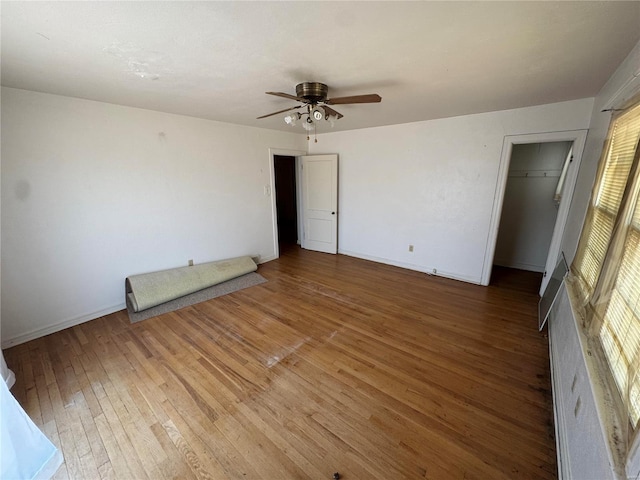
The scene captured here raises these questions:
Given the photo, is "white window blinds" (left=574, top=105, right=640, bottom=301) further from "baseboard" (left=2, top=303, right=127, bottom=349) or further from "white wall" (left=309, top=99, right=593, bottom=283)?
"baseboard" (left=2, top=303, right=127, bottom=349)

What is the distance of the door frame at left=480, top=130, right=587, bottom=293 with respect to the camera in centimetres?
277

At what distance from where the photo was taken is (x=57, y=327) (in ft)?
8.66

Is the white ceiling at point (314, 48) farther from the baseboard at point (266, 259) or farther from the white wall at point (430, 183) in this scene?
the baseboard at point (266, 259)

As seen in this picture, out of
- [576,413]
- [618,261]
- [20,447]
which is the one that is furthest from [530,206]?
[20,447]

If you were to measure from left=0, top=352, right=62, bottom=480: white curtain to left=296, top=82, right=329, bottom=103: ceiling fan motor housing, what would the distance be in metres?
2.49

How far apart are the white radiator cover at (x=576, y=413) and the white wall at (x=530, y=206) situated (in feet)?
8.34

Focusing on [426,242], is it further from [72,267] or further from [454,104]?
[72,267]

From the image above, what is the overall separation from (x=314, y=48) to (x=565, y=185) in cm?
332

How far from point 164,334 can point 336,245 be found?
3302 millimetres

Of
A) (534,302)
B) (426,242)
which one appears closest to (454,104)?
(426,242)

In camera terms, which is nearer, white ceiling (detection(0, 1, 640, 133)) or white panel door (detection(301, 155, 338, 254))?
white ceiling (detection(0, 1, 640, 133))

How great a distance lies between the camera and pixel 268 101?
8.64 ft

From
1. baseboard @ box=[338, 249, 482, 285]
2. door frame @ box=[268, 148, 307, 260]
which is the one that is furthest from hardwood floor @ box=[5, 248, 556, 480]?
door frame @ box=[268, 148, 307, 260]

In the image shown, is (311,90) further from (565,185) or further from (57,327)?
(57,327)
